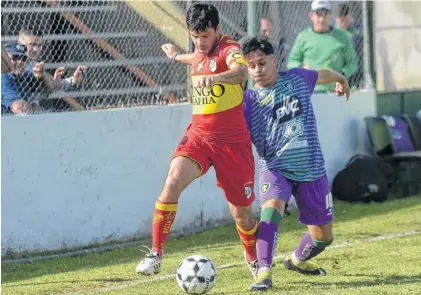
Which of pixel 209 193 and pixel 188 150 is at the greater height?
pixel 188 150

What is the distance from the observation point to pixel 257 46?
7.62m

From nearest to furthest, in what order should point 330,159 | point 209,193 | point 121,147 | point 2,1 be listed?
point 2,1 < point 121,147 < point 209,193 < point 330,159

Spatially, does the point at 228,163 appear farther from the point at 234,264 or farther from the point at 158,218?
the point at 234,264

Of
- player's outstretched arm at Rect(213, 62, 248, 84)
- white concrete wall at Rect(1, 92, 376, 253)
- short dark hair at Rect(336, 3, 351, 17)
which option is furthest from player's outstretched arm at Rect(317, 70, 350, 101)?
short dark hair at Rect(336, 3, 351, 17)

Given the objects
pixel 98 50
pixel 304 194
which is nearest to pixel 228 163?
pixel 304 194

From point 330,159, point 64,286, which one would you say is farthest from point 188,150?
point 330,159

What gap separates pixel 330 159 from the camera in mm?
12797

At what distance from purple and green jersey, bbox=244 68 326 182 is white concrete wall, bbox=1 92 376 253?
2803 millimetres

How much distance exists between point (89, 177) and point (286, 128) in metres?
3.17

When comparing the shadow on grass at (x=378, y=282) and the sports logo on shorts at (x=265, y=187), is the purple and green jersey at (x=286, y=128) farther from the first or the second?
the shadow on grass at (x=378, y=282)

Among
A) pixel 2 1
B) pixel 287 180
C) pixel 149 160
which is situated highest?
pixel 2 1

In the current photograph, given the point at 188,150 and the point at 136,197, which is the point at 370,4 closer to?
the point at 136,197

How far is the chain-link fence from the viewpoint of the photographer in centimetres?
1001

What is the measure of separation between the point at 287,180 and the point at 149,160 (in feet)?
11.3
